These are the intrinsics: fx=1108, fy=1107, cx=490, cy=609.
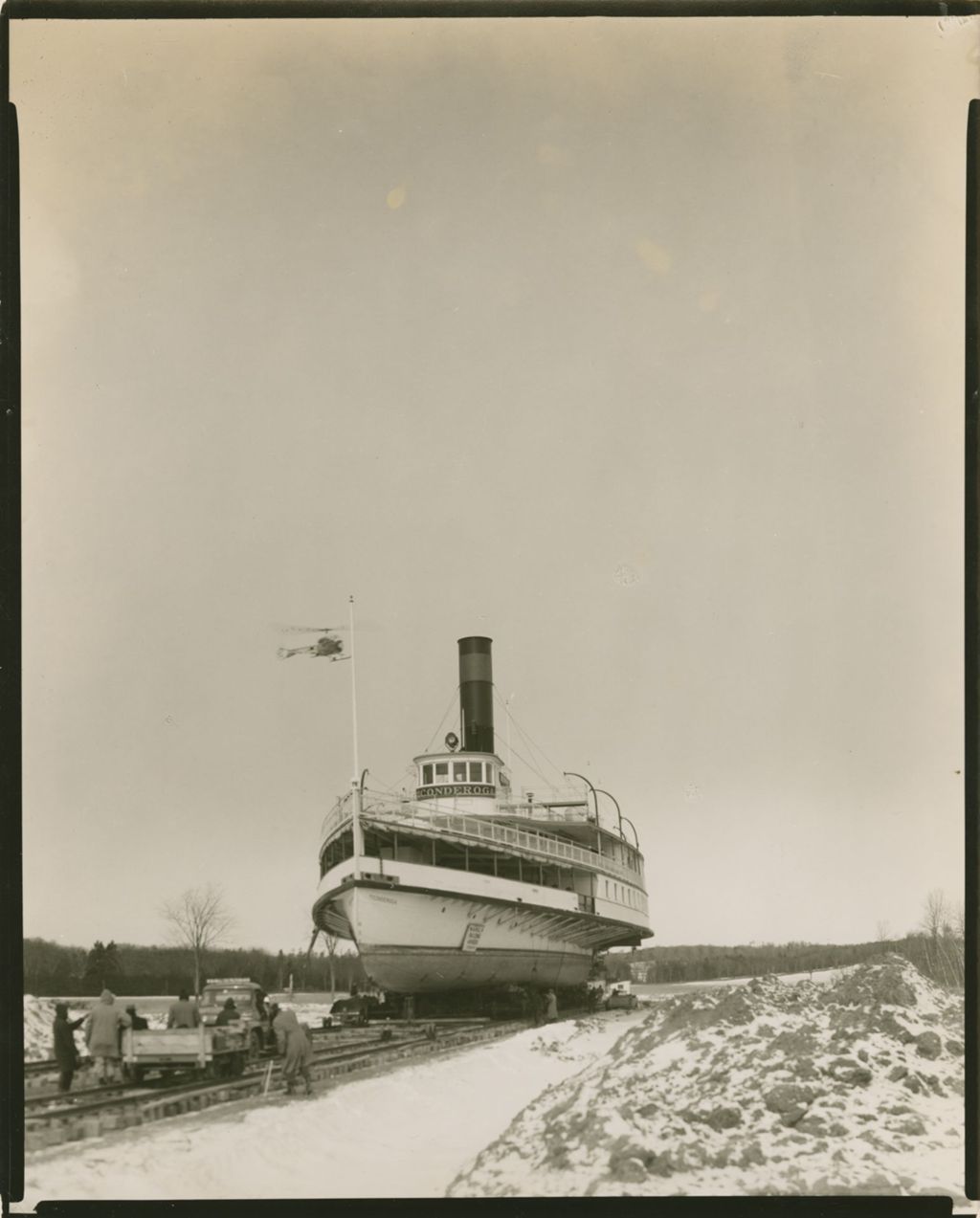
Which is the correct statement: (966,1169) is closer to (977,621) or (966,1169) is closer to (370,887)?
(977,621)

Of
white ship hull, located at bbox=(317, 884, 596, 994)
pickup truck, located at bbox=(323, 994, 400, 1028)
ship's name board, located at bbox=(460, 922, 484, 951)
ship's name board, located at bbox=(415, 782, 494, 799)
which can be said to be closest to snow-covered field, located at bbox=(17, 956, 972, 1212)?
white ship hull, located at bbox=(317, 884, 596, 994)

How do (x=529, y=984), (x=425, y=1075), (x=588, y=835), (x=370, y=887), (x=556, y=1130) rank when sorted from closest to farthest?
(x=556, y=1130) < (x=425, y=1075) < (x=370, y=887) < (x=529, y=984) < (x=588, y=835)

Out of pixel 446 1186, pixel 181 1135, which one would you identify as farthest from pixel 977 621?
pixel 181 1135

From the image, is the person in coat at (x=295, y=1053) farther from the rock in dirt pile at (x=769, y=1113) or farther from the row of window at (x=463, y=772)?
the row of window at (x=463, y=772)

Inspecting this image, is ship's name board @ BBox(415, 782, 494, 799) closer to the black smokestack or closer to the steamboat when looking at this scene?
the steamboat

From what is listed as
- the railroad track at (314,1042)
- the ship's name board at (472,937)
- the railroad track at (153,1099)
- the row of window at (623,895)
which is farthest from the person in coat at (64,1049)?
the row of window at (623,895)

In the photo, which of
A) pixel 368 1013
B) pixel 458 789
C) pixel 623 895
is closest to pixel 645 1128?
pixel 368 1013
